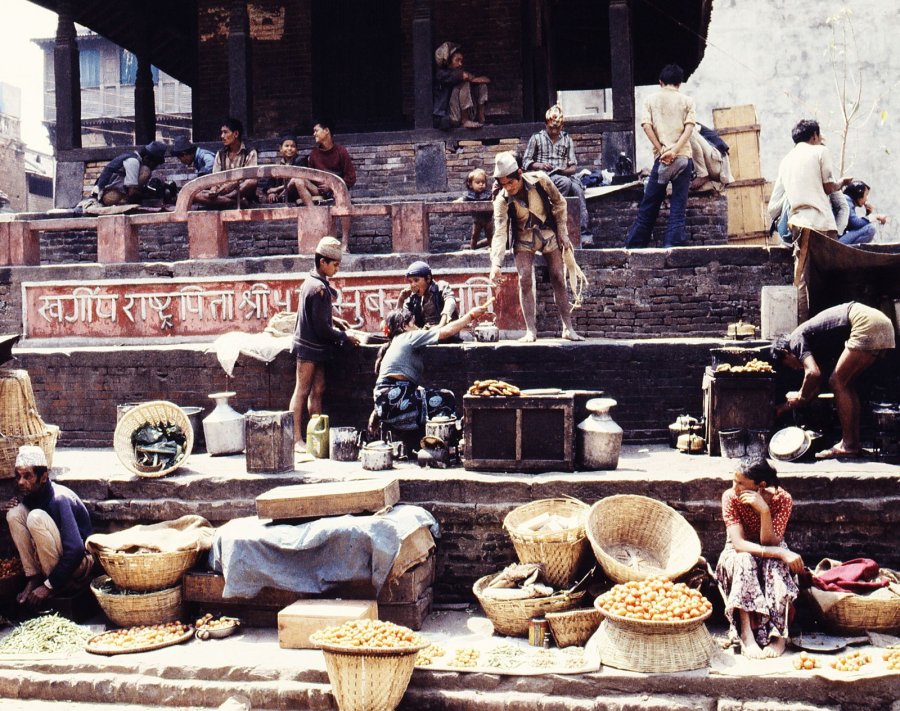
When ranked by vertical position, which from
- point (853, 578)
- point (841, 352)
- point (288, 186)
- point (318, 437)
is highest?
point (288, 186)

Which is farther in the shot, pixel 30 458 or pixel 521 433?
pixel 521 433

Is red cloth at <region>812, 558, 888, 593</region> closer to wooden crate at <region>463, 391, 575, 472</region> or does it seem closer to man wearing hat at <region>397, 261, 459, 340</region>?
wooden crate at <region>463, 391, 575, 472</region>

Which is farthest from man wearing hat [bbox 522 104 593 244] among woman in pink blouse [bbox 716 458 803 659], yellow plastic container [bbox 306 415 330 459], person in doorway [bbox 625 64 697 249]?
woman in pink blouse [bbox 716 458 803 659]

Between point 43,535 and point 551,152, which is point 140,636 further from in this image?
point 551,152

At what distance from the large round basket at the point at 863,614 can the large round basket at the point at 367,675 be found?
2634 mm

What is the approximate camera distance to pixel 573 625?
5.79 meters

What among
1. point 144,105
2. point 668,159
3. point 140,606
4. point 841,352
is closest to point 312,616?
point 140,606

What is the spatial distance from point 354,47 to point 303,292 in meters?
8.28

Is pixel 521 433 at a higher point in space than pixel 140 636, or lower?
higher

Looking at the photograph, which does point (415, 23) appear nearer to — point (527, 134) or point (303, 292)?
point (527, 134)

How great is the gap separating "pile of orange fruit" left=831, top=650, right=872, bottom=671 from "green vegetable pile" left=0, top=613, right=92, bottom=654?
188 inches

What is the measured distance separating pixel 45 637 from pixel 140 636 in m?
0.68

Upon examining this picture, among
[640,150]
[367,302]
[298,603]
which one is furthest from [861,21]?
[298,603]

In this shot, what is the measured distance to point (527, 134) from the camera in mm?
12172
